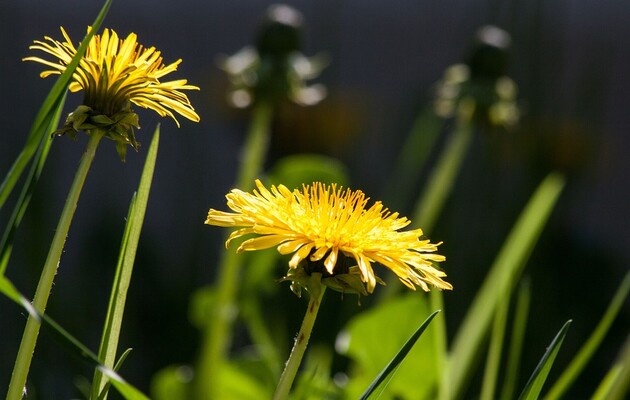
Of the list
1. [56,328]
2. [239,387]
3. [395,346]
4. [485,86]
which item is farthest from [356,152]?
[56,328]

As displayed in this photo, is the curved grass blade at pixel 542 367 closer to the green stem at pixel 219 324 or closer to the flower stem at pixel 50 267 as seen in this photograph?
the flower stem at pixel 50 267

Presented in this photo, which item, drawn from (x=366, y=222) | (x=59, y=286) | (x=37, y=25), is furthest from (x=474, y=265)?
(x=366, y=222)

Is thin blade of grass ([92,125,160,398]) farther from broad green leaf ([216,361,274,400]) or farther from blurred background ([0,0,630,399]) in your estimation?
blurred background ([0,0,630,399])

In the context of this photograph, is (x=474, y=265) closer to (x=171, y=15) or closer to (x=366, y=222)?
(x=171, y=15)

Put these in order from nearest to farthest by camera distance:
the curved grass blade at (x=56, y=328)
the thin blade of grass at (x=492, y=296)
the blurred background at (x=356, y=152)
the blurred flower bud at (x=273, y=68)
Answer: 1. the curved grass blade at (x=56, y=328)
2. the thin blade of grass at (x=492, y=296)
3. the blurred flower bud at (x=273, y=68)
4. the blurred background at (x=356, y=152)

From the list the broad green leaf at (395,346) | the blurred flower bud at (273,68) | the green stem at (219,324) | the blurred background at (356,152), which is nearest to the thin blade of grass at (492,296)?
the broad green leaf at (395,346)

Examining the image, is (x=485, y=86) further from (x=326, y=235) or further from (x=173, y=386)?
(x=326, y=235)

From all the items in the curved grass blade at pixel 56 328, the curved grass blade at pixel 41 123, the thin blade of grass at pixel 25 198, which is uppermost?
the curved grass blade at pixel 41 123
